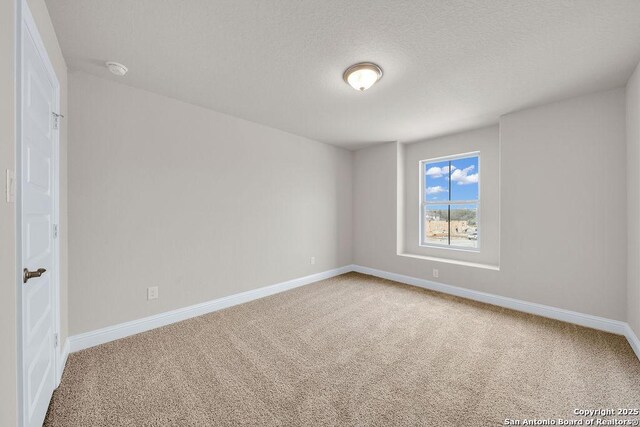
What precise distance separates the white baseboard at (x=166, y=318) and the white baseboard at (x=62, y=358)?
8 centimetres

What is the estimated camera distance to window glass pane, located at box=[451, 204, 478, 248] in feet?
13.0

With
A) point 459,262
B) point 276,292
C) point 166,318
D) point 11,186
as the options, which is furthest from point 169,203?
point 459,262

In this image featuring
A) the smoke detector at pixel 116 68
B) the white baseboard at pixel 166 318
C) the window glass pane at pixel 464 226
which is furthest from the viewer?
the window glass pane at pixel 464 226

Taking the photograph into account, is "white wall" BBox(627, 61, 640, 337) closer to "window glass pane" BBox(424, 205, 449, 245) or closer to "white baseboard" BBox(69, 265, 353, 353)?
"window glass pane" BBox(424, 205, 449, 245)

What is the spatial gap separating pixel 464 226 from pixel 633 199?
1.88 meters

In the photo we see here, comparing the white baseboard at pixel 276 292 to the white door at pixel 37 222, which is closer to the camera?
the white door at pixel 37 222

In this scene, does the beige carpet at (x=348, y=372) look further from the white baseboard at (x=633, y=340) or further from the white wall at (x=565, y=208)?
the white wall at (x=565, y=208)

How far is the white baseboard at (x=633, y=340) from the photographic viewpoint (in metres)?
2.14

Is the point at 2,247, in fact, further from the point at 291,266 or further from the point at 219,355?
the point at 291,266

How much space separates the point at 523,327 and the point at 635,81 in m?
2.46

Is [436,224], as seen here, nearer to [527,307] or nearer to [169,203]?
[527,307]

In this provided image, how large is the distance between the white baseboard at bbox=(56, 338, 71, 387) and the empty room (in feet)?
0.18

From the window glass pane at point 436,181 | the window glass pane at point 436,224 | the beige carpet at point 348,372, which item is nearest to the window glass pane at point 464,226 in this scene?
the window glass pane at point 436,224

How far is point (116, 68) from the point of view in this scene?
84.1 inches
